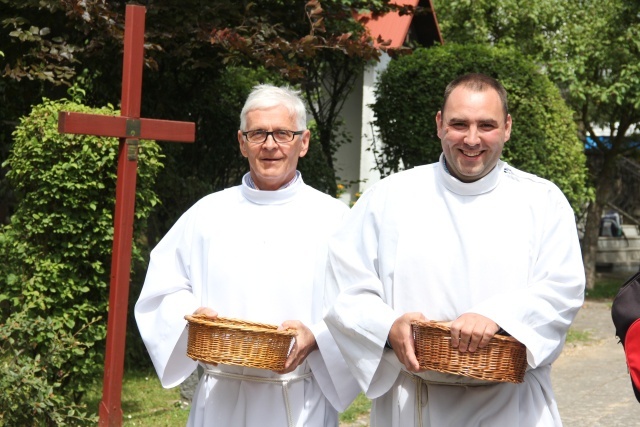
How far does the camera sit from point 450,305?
3.88 metres

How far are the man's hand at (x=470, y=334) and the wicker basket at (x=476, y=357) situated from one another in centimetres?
2

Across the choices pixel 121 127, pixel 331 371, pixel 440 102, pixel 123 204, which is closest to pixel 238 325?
pixel 331 371

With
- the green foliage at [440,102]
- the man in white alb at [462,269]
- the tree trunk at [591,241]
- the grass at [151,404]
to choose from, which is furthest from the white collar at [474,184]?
the tree trunk at [591,241]

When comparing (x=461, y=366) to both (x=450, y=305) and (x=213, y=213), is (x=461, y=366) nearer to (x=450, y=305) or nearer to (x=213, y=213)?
(x=450, y=305)

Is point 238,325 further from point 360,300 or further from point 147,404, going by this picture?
point 147,404

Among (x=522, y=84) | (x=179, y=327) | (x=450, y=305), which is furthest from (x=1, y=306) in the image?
(x=522, y=84)

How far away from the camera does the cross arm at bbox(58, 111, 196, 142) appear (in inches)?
236

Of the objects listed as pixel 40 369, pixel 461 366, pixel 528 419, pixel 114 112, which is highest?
pixel 114 112

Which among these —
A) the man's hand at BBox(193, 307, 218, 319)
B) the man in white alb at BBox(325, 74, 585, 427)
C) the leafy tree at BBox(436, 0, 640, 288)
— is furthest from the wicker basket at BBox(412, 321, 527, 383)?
the leafy tree at BBox(436, 0, 640, 288)

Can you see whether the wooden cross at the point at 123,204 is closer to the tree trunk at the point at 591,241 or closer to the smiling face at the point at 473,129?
the smiling face at the point at 473,129

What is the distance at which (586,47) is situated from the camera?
58.1 ft

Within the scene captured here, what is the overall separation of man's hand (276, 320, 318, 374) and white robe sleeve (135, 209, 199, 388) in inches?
18.9

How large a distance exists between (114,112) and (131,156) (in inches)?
58.2

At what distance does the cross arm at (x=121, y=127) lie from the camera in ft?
19.7
